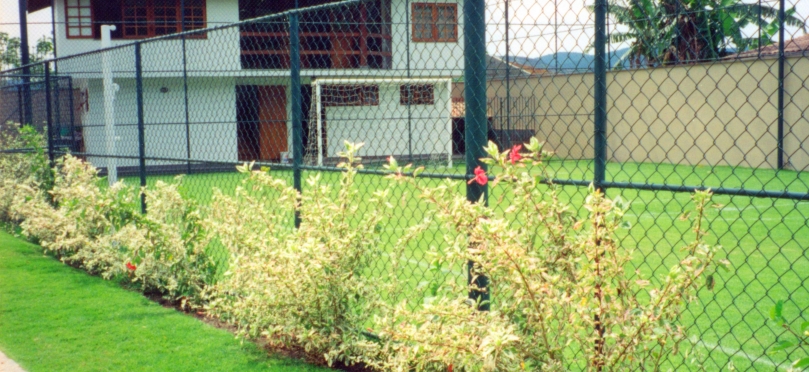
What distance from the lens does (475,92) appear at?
4.11 m

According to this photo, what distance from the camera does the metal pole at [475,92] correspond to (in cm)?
406

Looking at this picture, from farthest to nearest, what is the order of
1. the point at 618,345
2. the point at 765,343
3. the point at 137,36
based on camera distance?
1. the point at 137,36
2. the point at 765,343
3. the point at 618,345

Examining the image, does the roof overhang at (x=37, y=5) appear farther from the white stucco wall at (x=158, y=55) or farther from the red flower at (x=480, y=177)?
the red flower at (x=480, y=177)

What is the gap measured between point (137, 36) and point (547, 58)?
73.4 feet

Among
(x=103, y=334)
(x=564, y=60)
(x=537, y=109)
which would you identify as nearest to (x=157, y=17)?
(x=537, y=109)

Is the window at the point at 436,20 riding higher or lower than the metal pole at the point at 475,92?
higher

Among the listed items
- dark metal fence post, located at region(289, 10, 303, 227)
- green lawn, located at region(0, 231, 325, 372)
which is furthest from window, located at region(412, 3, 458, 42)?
green lawn, located at region(0, 231, 325, 372)

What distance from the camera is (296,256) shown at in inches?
183

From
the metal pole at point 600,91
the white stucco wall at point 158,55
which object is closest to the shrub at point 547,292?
the metal pole at point 600,91

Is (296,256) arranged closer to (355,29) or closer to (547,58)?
(547,58)

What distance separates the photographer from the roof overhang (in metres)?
28.9

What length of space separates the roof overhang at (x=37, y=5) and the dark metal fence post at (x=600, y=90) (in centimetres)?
2899

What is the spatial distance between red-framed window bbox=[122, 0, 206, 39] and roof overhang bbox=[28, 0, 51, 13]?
17.2 feet

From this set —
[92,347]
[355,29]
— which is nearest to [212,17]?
[355,29]
